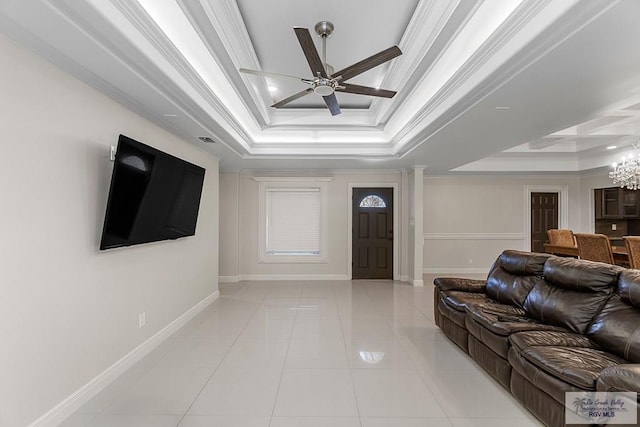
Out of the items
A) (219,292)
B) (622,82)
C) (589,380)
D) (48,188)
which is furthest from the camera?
(219,292)

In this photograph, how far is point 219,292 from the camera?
5848 millimetres

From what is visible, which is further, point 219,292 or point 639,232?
point 639,232

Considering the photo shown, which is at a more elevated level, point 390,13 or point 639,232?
point 390,13

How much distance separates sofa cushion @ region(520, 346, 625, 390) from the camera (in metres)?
1.82

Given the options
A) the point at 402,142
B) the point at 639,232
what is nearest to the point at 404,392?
the point at 402,142

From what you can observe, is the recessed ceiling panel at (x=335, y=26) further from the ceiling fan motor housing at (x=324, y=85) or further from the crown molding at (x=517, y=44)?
the crown molding at (x=517, y=44)

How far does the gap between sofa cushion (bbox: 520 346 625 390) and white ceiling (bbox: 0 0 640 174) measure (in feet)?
6.33

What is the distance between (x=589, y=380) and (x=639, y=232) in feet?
25.1

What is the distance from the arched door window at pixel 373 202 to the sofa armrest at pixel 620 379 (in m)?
5.35

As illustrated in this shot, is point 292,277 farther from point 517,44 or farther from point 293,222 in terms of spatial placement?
point 517,44

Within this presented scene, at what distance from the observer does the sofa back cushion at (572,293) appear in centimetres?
251

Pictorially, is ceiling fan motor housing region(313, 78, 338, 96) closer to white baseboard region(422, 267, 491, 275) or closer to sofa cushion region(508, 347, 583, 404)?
sofa cushion region(508, 347, 583, 404)

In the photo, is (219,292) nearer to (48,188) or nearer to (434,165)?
(48,188)

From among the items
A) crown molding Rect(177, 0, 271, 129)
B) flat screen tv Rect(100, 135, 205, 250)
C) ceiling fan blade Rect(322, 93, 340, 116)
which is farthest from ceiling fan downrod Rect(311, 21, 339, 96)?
flat screen tv Rect(100, 135, 205, 250)
